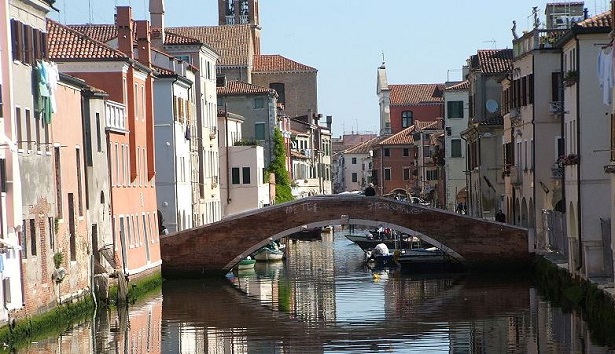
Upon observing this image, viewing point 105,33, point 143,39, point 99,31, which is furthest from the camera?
point 99,31

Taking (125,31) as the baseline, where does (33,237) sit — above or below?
below

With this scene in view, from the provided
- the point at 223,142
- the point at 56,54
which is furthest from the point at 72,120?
the point at 223,142

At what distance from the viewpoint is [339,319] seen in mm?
40094

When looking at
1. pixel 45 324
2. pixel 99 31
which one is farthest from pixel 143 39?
pixel 45 324

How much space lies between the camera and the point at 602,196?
39.5 metres

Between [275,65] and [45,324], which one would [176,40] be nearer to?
[275,65]

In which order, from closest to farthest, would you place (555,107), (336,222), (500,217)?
(555,107)
(336,222)
(500,217)

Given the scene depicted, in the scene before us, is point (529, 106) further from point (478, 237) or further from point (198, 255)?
point (198, 255)

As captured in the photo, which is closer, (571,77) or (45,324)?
(45,324)

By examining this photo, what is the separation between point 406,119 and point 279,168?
3637 centimetres

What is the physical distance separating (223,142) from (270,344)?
4213 centimetres

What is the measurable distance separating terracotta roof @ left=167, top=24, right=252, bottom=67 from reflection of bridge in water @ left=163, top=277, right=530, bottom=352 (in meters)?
45.6

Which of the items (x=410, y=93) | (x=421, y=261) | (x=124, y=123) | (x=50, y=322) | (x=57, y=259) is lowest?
(x=421, y=261)

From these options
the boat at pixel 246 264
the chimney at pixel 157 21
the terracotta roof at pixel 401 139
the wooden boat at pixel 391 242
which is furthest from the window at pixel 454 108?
the terracotta roof at pixel 401 139
